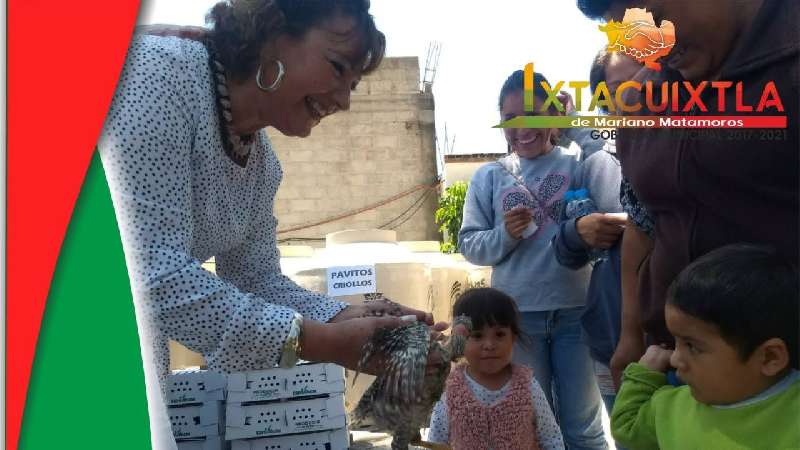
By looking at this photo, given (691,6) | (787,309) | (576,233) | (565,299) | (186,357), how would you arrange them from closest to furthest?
(787,309) → (691,6) → (576,233) → (565,299) → (186,357)

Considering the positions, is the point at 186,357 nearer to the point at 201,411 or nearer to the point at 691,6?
the point at 201,411

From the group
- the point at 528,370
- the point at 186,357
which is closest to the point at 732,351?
the point at 528,370

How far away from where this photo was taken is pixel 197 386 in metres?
2.35

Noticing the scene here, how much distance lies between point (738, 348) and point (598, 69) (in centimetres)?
87

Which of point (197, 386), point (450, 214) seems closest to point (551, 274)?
point (197, 386)

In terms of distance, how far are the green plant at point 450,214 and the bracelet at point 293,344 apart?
15.6ft

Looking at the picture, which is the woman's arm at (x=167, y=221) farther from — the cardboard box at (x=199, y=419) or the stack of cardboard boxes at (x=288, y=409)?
the stack of cardboard boxes at (x=288, y=409)

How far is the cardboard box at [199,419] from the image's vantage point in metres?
2.24

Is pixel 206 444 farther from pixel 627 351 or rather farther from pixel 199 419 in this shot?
pixel 627 351

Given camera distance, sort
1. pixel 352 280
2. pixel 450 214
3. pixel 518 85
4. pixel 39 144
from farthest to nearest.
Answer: pixel 450 214 → pixel 352 280 → pixel 518 85 → pixel 39 144

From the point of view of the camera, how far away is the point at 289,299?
184cm

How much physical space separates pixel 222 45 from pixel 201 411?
4.37ft

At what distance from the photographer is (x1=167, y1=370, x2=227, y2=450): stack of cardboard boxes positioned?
2234mm

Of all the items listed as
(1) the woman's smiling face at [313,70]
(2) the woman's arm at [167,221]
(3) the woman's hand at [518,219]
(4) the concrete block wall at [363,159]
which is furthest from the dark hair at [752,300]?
(4) the concrete block wall at [363,159]
